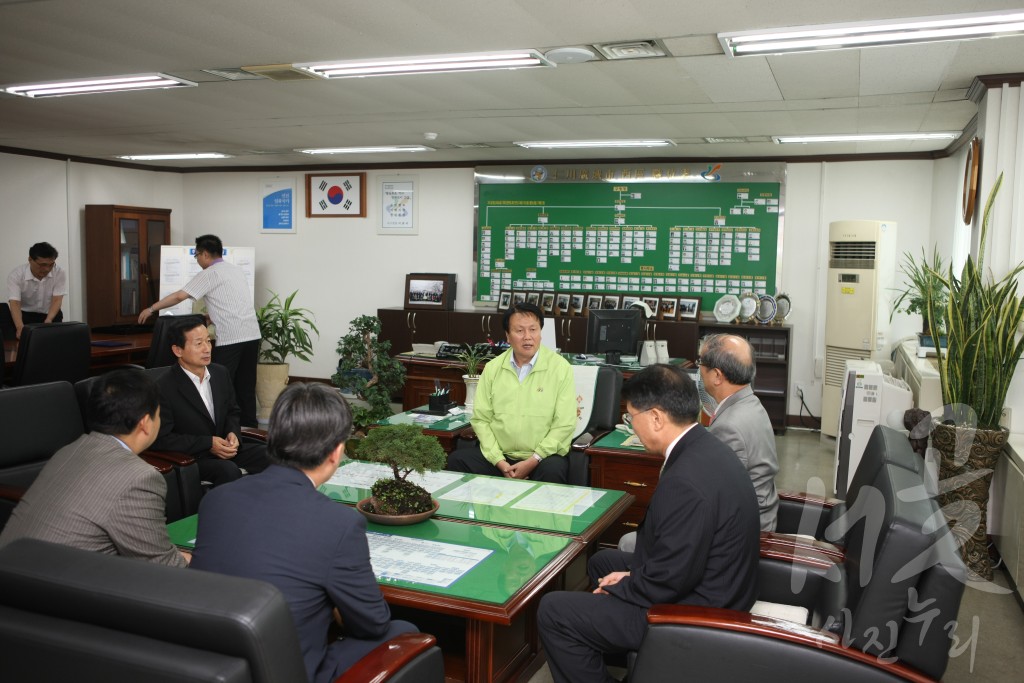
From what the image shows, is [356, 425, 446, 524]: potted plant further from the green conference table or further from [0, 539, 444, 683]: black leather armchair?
[0, 539, 444, 683]: black leather armchair

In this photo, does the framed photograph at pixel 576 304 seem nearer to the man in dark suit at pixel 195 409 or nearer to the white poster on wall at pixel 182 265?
the white poster on wall at pixel 182 265

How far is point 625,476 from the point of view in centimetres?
422

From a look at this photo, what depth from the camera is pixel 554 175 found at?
9.05 meters

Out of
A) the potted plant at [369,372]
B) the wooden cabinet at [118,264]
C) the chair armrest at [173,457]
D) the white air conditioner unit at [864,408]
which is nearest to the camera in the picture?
the chair armrest at [173,457]

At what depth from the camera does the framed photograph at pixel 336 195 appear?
9.96m

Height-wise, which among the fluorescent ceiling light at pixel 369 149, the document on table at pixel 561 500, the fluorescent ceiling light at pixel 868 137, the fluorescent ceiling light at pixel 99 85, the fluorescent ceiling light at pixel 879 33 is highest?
the fluorescent ceiling light at pixel 369 149

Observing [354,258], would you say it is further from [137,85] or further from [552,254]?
[137,85]

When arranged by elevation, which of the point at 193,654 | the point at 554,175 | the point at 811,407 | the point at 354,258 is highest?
the point at 554,175

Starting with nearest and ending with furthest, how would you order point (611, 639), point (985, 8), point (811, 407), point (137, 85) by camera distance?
point (611, 639) → point (985, 8) → point (137, 85) → point (811, 407)

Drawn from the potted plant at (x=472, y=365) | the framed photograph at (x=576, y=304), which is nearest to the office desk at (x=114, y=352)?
the potted plant at (x=472, y=365)

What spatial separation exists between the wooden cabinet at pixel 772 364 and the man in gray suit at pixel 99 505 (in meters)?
6.55

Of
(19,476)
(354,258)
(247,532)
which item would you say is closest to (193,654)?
(247,532)

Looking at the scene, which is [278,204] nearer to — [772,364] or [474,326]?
[474,326]

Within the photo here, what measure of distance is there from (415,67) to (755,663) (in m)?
3.65
